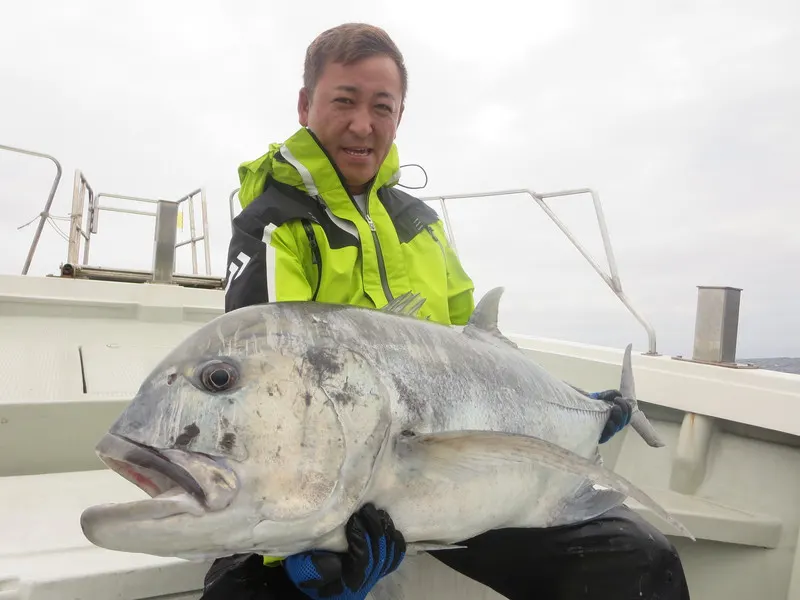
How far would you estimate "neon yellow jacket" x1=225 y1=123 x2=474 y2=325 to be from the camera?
2.01 m

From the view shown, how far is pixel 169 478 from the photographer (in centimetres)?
110

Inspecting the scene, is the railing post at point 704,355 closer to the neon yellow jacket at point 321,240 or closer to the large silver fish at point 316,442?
the neon yellow jacket at point 321,240

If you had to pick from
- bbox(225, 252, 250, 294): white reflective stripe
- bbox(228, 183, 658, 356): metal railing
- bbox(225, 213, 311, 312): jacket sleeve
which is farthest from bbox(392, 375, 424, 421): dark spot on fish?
bbox(228, 183, 658, 356): metal railing

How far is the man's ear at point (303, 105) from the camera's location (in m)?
2.48

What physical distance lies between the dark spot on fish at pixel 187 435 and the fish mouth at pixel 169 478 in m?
0.02

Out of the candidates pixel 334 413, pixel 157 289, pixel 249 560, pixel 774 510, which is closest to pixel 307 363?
pixel 334 413

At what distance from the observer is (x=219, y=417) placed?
1.13m

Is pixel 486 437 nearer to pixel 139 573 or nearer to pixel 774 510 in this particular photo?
pixel 139 573

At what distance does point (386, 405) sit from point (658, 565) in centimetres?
125

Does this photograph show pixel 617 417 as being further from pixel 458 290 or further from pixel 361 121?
pixel 361 121

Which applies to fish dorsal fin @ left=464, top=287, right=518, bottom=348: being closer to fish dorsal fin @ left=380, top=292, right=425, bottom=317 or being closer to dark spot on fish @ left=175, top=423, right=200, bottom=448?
fish dorsal fin @ left=380, top=292, right=425, bottom=317

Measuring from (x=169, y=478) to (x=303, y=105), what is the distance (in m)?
1.86

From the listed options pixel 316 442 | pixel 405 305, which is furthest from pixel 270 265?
pixel 316 442

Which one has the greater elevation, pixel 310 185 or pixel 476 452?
pixel 310 185
